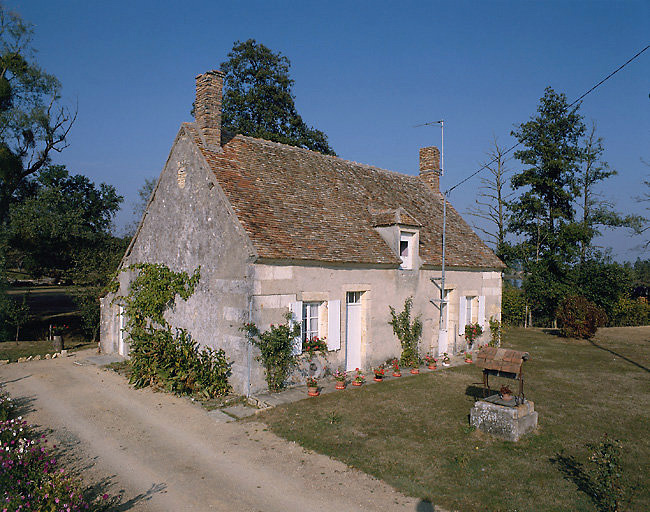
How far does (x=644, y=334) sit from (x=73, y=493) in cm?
2534

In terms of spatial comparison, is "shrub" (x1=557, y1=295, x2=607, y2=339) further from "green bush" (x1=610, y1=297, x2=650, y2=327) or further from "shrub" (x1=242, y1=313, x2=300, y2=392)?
"shrub" (x1=242, y1=313, x2=300, y2=392)

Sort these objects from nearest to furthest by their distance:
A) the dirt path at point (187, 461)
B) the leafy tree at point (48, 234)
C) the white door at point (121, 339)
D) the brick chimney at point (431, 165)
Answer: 1. the dirt path at point (187, 461)
2. the white door at point (121, 339)
3. the brick chimney at point (431, 165)
4. the leafy tree at point (48, 234)

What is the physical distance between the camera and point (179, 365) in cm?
1138

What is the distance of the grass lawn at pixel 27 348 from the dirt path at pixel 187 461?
617 cm

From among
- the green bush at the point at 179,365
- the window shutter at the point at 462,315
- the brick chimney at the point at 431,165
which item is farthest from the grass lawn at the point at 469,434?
the brick chimney at the point at 431,165

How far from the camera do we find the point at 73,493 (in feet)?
17.7

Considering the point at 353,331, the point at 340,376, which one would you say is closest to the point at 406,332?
the point at 353,331

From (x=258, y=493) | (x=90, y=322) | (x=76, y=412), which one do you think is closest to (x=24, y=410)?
(x=76, y=412)

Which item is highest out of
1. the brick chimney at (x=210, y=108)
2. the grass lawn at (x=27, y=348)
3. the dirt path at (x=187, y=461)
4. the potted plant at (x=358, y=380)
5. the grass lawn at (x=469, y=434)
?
the brick chimney at (x=210, y=108)

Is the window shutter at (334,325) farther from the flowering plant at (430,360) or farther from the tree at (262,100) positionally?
the tree at (262,100)

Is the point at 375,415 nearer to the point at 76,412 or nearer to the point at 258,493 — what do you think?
the point at 258,493

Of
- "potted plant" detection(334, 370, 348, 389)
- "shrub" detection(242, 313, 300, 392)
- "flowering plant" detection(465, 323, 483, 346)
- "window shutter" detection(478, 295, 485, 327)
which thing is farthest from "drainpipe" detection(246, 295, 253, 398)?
"window shutter" detection(478, 295, 485, 327)

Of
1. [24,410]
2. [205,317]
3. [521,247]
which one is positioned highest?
[521,247]

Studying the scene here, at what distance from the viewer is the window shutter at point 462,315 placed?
16.6 meters
